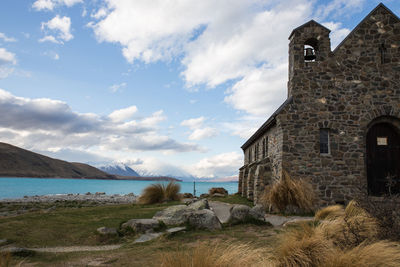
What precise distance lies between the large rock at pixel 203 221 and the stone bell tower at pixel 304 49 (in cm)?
763

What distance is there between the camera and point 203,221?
782 cm

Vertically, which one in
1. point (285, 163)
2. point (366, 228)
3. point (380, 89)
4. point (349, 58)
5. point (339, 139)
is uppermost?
point (349, 58)

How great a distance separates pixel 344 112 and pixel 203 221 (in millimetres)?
8795

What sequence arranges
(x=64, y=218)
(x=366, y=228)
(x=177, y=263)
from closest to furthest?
(x=177, y=263) < (x=366, y=228) < (x=64, y=218)

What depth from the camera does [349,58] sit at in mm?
13242

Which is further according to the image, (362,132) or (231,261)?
(362,132)

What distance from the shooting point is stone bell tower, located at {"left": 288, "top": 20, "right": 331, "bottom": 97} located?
13281 millimetres

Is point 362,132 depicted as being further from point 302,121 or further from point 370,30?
point 370,30

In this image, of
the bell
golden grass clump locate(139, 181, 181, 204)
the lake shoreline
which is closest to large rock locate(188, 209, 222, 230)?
golden grass clump locate(139, 181, 181, 204)

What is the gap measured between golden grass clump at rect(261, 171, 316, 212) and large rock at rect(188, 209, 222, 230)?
14.4 feet

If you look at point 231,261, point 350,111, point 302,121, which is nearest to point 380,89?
point 350,111

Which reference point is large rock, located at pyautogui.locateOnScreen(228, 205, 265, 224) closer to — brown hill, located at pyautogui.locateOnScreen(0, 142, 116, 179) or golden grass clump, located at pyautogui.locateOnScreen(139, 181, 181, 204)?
golden grass clump, located at pyautogui.locateOnScreen(139, 181, 181, 204)

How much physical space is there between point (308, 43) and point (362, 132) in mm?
4864

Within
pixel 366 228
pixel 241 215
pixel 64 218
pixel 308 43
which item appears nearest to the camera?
pixel 366 228
